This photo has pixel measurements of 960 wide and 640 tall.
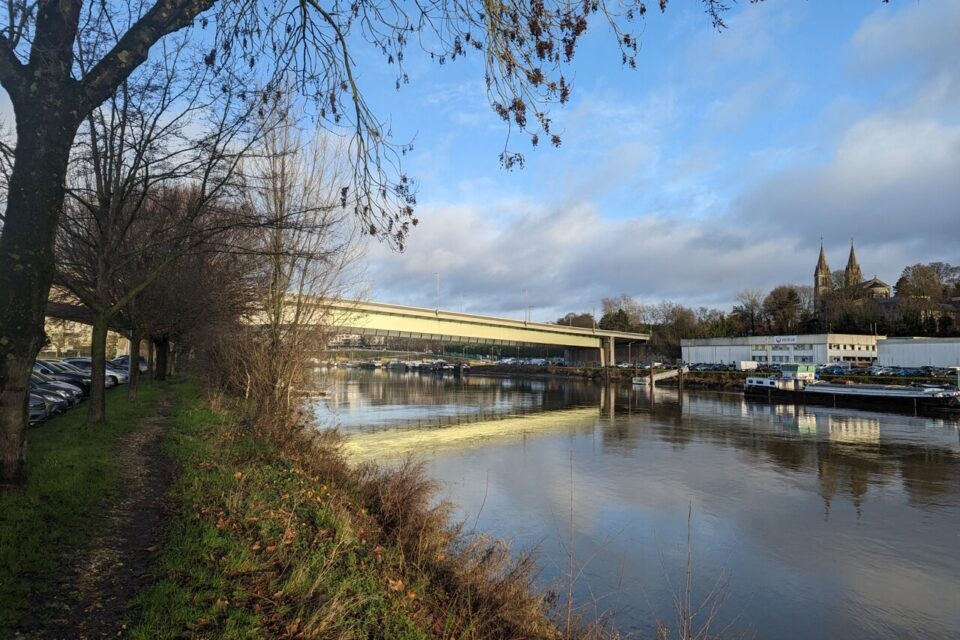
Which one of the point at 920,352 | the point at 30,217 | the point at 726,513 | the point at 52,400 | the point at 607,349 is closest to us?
the point at 30,217

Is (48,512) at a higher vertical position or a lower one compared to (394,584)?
higher

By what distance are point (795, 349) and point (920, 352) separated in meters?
14.5

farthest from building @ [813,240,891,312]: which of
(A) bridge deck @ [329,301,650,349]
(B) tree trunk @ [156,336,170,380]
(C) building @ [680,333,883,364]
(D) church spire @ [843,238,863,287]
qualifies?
(B) tree trunk @ [156,336,170,380]

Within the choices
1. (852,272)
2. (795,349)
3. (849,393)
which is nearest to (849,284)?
(852,272)

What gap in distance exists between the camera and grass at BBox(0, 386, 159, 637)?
5.08 meters

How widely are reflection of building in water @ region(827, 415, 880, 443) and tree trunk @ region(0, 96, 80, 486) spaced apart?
3455cm

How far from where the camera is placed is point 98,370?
552 inches

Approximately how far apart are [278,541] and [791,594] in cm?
986

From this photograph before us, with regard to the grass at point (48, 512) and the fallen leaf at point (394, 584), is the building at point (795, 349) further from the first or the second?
the grass at point (48, 512)

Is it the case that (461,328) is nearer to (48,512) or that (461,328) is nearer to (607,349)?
(607,349)

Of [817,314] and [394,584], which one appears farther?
[817,314]

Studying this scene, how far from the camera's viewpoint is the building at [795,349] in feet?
263

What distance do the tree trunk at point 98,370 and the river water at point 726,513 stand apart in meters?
8.26

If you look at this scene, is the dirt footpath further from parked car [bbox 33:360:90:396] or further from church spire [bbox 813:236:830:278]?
church spire [bbox 813:236:830:278]
